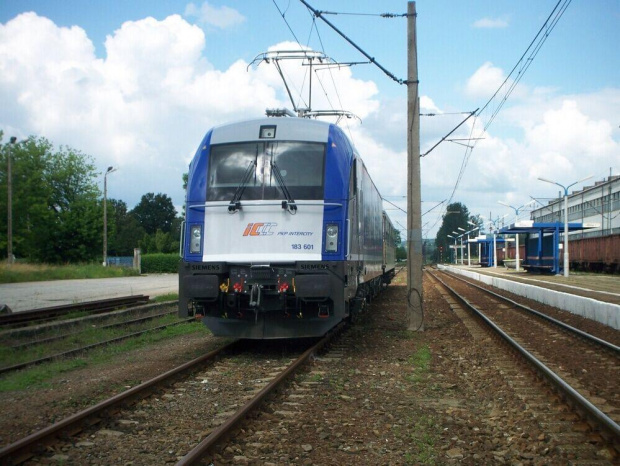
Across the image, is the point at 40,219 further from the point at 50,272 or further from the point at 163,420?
the point at 163,420

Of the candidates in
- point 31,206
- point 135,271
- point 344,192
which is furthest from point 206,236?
point 31,206

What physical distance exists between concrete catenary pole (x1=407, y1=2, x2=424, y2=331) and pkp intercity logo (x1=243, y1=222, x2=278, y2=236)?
177 inches

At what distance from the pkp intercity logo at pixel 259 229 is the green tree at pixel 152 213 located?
297 feet

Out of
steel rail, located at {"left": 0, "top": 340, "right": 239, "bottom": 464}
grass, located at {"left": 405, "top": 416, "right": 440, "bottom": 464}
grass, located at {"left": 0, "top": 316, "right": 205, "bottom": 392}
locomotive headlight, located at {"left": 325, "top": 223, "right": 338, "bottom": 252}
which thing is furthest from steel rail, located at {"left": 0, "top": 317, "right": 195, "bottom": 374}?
grass, located at {"left": 405, "top": 416, "right": 440, "bottom": 464}

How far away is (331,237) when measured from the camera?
29.6 feet

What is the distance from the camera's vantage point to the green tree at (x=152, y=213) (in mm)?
96938

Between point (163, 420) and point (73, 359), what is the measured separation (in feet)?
15.2

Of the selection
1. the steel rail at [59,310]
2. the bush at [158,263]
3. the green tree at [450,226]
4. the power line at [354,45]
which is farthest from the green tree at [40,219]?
the green tree at [450,226]

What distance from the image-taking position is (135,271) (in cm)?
4472

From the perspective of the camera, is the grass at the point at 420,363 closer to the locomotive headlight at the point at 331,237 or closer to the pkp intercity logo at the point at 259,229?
the locomotive headlight at the point at 331,237

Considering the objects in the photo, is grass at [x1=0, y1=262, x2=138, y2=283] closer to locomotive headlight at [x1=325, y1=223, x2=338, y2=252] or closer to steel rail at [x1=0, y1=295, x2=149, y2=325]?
steel rail at [x1=0, y1=295, x2=149, y2=325]

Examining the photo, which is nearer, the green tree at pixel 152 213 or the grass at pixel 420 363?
the grass at pixel 420 363

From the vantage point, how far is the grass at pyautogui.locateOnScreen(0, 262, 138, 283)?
106 feet

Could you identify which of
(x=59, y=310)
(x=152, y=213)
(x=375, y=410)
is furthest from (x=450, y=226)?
(x=375, y=410)
